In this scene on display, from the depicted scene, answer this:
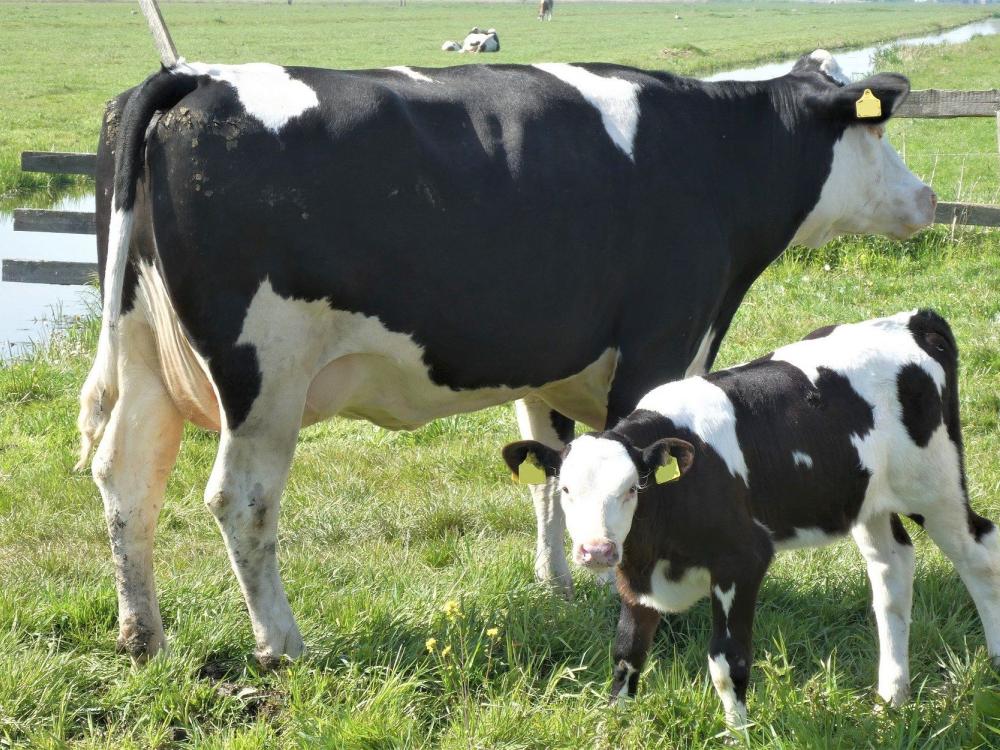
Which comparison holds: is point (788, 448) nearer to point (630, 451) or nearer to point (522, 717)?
point (630, 451)

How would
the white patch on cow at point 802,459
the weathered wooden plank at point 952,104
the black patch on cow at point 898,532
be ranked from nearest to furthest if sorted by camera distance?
the white patch on cow at point 802,459
the black patch on cow at point 898,532
the weathered wooden plank at point 952,104

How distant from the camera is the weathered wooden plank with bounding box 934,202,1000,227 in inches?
428

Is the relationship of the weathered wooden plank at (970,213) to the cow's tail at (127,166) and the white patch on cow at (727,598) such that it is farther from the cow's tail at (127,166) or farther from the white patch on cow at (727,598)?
the cow's tail at (127,166)

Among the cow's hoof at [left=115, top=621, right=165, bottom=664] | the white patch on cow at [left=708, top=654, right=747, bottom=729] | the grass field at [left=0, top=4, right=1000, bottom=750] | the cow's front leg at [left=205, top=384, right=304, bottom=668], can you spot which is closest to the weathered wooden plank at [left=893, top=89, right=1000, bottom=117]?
the grass field at [left=0, top=4, right=1000, bottom=750]

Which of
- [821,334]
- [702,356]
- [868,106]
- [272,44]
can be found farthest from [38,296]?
[272,44]

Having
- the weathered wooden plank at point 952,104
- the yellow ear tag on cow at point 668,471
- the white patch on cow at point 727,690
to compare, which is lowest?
the white patch on cow at point 727,690

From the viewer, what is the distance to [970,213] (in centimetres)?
1091

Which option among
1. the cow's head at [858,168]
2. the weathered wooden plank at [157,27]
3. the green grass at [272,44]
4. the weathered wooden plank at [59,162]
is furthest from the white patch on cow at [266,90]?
the green grass at [272,44]

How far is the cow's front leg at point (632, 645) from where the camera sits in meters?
3.96

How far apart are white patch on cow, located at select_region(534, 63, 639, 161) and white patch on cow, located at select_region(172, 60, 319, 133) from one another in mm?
1039

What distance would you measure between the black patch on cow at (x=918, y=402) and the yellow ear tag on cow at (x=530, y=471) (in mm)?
1397

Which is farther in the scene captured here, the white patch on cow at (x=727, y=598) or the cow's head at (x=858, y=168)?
the cow's head at (x=858, y=168)

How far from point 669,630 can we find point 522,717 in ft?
3.20

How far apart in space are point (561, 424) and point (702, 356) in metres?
0.76
